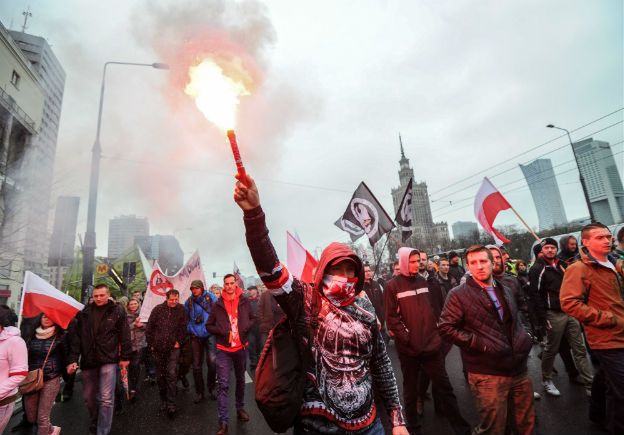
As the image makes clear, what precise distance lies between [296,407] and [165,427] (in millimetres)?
4812

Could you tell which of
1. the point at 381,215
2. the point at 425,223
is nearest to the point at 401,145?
the point at 425,223

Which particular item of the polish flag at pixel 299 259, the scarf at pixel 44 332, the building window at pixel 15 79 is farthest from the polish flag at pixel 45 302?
the building window at pixel 15 79

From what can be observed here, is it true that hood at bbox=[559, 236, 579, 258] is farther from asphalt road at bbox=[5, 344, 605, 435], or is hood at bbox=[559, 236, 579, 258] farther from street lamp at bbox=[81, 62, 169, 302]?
street lamp at bbox=[81, 62, 169, 302]

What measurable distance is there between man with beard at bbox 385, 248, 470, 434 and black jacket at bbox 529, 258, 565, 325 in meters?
2.30

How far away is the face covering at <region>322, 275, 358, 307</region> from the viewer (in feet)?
7.03

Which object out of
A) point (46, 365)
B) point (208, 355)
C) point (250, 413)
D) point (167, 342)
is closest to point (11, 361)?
point (46, 365)

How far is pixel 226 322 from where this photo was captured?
544cm

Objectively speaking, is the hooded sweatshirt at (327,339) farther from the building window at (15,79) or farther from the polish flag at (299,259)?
the building window at (15,79)

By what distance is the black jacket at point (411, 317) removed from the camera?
4133 millimetres

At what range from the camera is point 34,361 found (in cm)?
464

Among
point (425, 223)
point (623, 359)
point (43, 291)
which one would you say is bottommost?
point (623, 359)

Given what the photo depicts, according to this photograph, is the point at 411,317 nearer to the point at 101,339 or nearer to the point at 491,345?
the point at 491,345

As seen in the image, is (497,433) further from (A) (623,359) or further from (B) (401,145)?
(B) (401,145)

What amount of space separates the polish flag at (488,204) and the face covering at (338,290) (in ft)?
23.5
